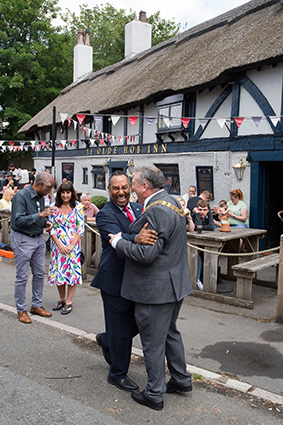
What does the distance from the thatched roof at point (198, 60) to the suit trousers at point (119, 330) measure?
788 cm

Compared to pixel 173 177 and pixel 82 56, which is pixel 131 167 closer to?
pixel 173 177

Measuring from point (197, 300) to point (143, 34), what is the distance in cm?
1901

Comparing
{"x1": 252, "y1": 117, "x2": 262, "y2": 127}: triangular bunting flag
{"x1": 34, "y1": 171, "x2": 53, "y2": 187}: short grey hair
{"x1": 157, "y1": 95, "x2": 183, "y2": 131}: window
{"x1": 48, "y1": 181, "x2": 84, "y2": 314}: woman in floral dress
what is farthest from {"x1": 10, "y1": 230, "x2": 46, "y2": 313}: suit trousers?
{"x1": 157, "y1": 95, "x2": 183, "y2": 131}: window

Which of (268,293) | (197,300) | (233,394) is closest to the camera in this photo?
(233,394)

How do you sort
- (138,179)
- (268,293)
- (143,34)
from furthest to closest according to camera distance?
(143,34)
(268,293)
(138,179)

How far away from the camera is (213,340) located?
16.4 feet

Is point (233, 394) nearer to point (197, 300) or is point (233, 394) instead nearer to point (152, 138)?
point (197, 300)

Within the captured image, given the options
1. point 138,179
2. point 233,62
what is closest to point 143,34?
point 233,62

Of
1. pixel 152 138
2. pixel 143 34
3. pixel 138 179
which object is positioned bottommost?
pixel 138 179

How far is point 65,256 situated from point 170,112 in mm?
8809

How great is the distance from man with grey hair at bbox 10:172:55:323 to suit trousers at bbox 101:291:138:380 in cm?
193

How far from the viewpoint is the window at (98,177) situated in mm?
18527

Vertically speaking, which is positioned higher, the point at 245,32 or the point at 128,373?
the point at 245,32

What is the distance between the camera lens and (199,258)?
696 centimetres
